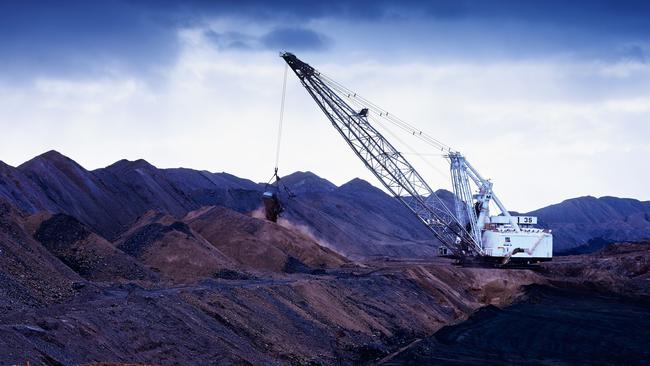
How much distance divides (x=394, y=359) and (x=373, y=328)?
15.1ft

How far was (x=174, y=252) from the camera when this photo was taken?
107 feet

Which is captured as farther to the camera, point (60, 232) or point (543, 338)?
point (60, 232)

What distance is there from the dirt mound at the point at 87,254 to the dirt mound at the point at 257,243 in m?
10.2

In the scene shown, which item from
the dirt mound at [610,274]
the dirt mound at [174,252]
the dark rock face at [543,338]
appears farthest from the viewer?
the dirt mound at [610,274]

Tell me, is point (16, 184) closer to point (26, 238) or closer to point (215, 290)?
point (26, 238)

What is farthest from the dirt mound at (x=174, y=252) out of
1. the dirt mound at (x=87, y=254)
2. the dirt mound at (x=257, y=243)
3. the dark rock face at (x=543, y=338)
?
the dark rock face at (x=543, y=338)

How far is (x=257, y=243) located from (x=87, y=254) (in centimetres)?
1335

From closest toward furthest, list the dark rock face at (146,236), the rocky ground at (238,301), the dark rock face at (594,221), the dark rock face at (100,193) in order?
the rocky ground at (238,301) < the dark rock face at (146,236) < the dark rock face at (100,193) < the dark rock face at (594,221)

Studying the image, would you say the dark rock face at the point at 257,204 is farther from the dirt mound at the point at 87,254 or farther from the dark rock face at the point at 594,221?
the dirt mound at the point at 87,254

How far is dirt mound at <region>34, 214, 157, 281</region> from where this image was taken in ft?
87.5

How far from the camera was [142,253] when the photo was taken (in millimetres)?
32750

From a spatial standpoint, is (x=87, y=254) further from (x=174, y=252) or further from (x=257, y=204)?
(x=257, y=204)

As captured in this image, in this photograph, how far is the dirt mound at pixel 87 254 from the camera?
26672 millimetres

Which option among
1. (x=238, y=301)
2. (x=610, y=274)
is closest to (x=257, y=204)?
(x=610, y=274)
